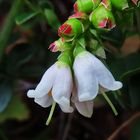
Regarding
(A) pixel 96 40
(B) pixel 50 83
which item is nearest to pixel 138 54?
(A) pixel 96 40

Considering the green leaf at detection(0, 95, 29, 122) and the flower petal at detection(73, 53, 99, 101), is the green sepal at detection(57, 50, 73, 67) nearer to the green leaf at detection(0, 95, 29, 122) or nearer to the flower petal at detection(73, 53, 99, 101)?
the flower petal at detection(73, 53, 99, 101)

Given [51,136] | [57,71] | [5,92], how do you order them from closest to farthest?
[57,71] < [5,92] < [51,136]

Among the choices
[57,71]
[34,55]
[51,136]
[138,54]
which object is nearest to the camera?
[57,71]

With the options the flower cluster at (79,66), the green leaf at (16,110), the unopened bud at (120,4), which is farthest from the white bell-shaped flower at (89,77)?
the green leaf at (16,110)

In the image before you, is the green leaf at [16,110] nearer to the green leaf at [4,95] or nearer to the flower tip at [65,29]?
the green leaf at [4,95]

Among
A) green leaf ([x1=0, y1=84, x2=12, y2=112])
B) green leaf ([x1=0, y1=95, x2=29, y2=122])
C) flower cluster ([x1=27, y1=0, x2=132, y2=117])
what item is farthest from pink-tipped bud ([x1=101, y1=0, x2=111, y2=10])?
green leaf ([x1=0, y1=95, x2=29, y2=122])

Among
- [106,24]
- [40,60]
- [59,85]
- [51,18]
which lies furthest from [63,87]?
[40,60]

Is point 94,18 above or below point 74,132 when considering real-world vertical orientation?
above

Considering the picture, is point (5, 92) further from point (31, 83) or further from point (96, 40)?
point (96, 40)
